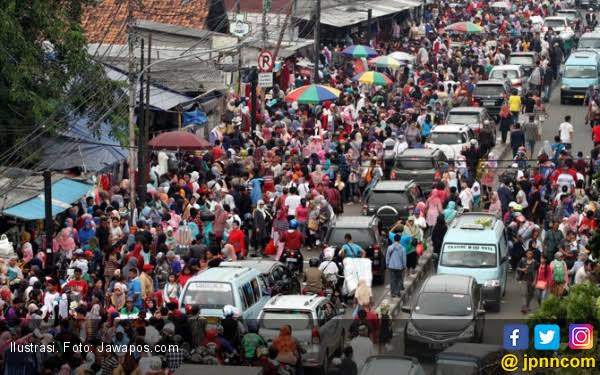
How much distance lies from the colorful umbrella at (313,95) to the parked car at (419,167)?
580cm

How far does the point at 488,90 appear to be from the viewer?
4938 centimetres

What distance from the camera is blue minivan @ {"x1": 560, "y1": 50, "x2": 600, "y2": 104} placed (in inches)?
2039

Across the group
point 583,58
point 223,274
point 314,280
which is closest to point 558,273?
point 314,280

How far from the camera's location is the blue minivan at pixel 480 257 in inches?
1143

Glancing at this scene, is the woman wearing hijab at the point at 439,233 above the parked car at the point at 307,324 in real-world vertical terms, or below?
above

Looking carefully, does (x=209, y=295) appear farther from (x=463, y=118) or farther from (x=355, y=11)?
(x=355, y=11)

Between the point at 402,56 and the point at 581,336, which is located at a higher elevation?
the point at 402,56

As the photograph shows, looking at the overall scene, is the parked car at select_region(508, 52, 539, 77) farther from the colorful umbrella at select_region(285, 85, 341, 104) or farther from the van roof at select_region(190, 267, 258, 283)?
the van roof at select_region(190, 267, 258, 283)

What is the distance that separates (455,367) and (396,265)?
7.60 m

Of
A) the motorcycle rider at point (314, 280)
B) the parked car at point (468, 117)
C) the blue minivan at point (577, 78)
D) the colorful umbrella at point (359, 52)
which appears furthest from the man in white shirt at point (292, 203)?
the colorful umbrella at point (359, 52)

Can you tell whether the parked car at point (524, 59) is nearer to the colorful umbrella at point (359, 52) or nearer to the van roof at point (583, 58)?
the van roof at point (583, 58)

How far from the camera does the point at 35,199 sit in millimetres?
30438

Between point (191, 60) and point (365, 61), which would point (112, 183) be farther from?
point (365, 61)

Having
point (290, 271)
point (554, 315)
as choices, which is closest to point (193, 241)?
point (290, 271)
